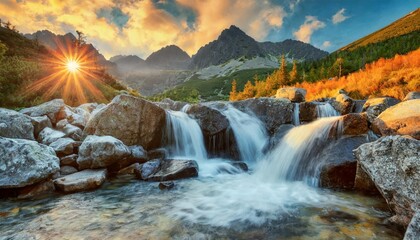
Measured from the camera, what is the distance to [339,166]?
24.2ft

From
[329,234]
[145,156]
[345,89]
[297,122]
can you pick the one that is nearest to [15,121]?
[145,156]

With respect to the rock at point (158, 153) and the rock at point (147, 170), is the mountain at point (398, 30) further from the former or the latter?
the rock at point (147, 170)

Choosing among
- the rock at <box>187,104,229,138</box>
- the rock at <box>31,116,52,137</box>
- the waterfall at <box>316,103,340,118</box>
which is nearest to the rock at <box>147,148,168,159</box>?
the rock at <box>187,104,229,138</box>

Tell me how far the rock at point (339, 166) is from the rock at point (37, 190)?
863 centimetres

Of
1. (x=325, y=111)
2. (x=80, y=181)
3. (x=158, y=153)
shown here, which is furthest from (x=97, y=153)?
(x=325, y=111)

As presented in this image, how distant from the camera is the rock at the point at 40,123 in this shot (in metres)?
11.1

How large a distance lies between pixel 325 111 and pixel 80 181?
1380 centimetres

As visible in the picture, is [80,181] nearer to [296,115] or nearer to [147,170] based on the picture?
[147,170]

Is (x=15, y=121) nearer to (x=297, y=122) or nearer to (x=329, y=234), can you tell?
(x=329, y=234)

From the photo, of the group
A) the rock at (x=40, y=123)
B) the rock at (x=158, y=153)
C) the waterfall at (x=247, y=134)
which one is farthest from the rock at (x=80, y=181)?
the waterfall at (x=247, y=134)

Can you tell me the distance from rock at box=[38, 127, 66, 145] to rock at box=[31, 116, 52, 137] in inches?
15.5

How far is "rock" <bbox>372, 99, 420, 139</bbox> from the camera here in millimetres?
6777

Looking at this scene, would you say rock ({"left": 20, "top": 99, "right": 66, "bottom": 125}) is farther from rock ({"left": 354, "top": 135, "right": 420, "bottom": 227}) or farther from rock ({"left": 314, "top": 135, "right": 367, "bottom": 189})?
rock ({"left": 354, "top": 135, "right": 420, "bottom": 227})

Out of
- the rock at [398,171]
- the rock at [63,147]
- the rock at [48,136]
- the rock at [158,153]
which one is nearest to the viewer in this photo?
the rock at [398,171]
